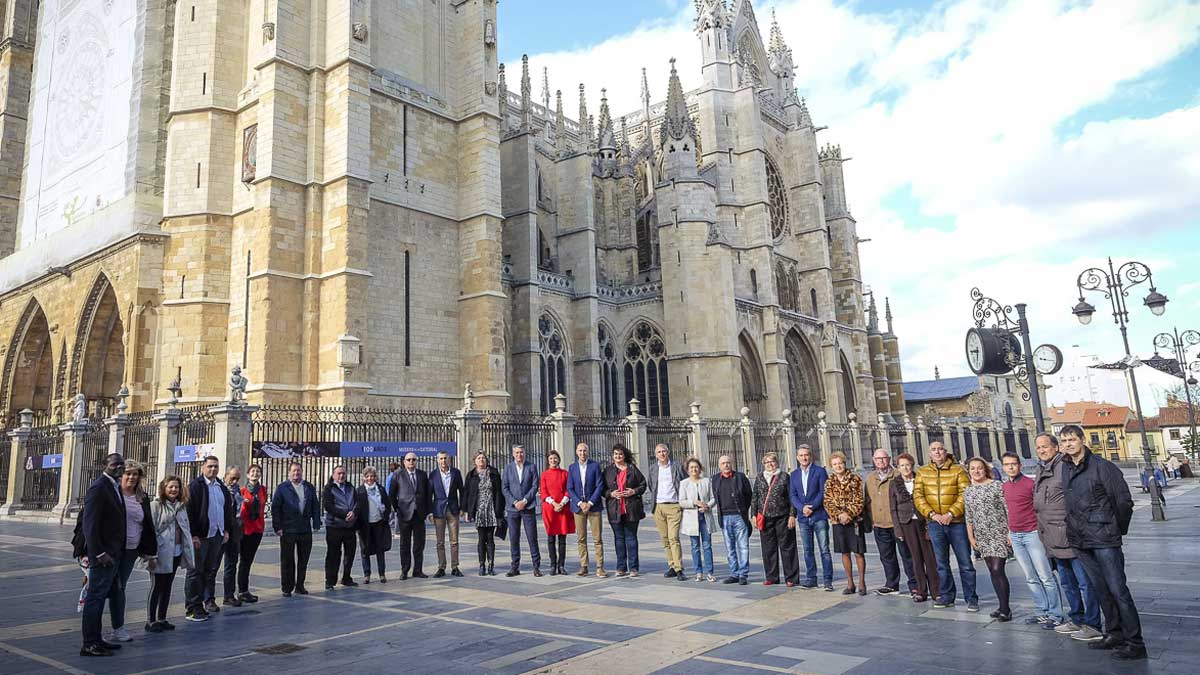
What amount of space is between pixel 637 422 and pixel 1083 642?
1308 cm

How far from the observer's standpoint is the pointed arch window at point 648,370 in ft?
96.1

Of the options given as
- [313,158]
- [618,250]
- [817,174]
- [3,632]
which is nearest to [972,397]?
[817,174]

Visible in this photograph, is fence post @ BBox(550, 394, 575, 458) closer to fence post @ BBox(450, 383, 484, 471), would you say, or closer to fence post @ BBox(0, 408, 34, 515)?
fence post @ BBox(450, 383, 484, 471)

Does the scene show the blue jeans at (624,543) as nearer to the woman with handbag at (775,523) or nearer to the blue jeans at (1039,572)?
the woman with handbag at (775,523)

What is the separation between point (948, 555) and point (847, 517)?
100 cm

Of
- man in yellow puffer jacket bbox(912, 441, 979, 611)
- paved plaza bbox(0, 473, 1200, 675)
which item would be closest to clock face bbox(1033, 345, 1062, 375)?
paved plaza bbox(0, 473, 1200, 675)

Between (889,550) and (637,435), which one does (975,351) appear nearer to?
(889,550)

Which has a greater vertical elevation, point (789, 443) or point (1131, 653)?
point (789, 443)

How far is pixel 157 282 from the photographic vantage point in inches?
782

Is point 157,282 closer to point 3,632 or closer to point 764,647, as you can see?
point 3,632

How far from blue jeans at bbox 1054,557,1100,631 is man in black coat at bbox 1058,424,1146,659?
243 millimetres

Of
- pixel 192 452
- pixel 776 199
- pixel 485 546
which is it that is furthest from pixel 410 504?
pixel 776 199

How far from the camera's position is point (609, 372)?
96.7 ft

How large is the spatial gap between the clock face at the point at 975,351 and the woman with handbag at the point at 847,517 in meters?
3.77
